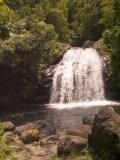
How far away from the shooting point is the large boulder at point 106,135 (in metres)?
12.3

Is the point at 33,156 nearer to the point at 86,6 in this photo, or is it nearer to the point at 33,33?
the point at 33,33

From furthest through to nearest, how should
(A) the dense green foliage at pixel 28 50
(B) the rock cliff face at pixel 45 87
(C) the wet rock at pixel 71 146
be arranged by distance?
(B) the rock cliff face at pixel 45 87
(A) the dense green foliage at pixel 28 50
(C) the wet rock at pixel 71 146

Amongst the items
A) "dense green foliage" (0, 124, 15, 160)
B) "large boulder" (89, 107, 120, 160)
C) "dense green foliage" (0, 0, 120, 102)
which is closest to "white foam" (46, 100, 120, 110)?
"dense green foliage" (0, 0, 120, 102)

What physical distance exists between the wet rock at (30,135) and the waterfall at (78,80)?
12088 millimetres

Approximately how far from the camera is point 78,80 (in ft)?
108

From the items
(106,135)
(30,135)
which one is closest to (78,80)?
(30,135)

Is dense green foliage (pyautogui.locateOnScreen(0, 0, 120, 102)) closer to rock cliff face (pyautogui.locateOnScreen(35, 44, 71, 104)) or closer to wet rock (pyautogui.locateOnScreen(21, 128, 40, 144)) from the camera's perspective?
rock cliff face (pyautogui.locateOnScreen(35, 44, 71, 104))

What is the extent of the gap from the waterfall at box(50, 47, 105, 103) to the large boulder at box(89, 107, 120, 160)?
58.1ft

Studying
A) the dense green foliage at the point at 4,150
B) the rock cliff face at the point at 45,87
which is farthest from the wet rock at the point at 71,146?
the rock cliff face at the point at 45,87

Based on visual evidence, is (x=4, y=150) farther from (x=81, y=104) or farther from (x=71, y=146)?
(x=81, y=104)

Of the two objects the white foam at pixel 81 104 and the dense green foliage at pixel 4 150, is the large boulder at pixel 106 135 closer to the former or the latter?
the dense green foliage at pixel 4 150

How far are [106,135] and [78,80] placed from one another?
804 inches

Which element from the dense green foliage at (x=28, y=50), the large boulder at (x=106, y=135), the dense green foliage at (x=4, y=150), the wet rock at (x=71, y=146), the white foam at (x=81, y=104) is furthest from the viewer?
the dense green foliage at (x=28, y=50)

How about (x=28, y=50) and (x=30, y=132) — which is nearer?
(x=30, y=132)
